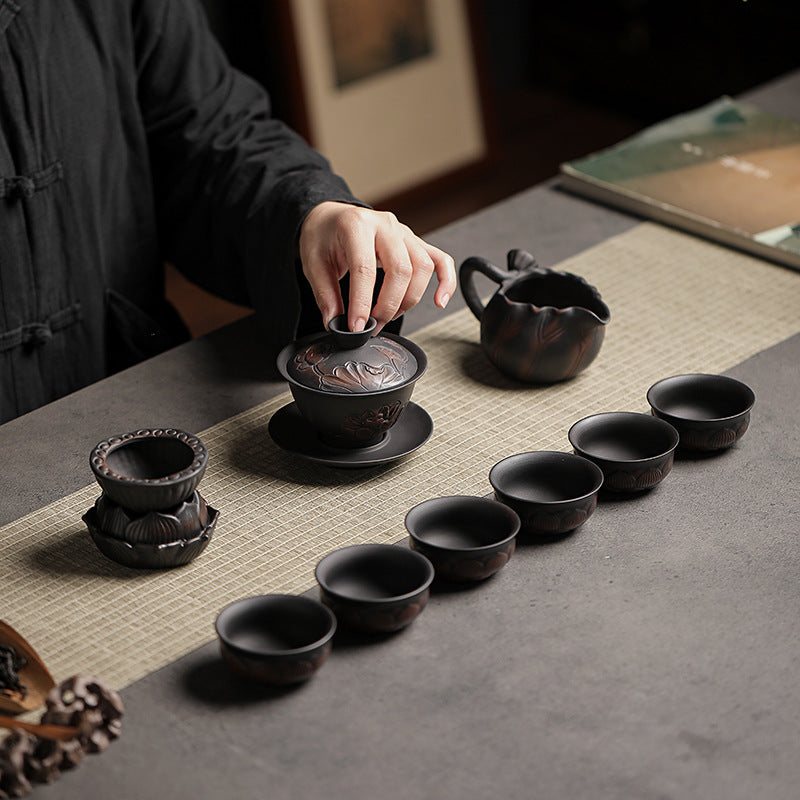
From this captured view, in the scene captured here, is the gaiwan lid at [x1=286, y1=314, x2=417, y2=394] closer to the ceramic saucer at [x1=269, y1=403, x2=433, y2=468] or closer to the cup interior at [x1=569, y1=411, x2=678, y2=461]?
the ceramic saucer at [x1=269, y1=403, x2=433, y2=468]

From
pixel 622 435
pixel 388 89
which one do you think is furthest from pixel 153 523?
pixel 388 89

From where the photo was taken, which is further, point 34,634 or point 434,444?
point 434,444

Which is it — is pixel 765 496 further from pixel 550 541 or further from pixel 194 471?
pixel 194 471

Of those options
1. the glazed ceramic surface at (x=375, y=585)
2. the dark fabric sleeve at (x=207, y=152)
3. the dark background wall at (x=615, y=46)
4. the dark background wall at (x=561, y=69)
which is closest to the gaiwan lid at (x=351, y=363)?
the glazed ceramic surface at (x=375, y=585)

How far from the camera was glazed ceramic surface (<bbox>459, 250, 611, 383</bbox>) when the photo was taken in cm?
136

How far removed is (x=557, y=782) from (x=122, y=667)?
14.9 inches

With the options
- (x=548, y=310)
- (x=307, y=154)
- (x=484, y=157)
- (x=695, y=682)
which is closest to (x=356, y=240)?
(x=548, y=310)

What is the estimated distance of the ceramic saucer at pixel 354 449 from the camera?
1.25 meters

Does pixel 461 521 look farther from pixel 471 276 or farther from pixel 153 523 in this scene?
pixel 471 276

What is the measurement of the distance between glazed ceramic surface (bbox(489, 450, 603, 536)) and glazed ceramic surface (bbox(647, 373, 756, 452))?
0.15 meters

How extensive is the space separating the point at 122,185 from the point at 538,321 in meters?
0.70

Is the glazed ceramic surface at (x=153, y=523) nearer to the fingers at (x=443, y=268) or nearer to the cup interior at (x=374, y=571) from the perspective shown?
the cup interior at (x=374, y=571)

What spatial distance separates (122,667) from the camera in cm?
101

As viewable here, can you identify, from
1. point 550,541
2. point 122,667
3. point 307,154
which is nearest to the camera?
point 122,667
